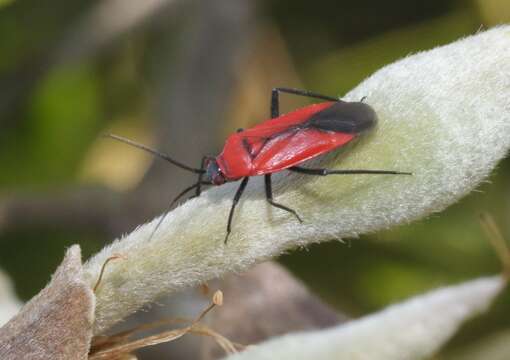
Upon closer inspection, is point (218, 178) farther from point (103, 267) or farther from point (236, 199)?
point (103, 267)

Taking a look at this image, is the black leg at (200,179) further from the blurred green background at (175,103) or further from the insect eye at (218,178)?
the blurred green background at (175,103)

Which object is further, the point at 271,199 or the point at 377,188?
the point at 271,199

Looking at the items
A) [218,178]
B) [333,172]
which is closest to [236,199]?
[333,172]

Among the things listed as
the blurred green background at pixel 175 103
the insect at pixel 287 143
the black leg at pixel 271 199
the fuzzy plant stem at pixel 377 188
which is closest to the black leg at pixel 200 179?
the insect at pixel 287 143

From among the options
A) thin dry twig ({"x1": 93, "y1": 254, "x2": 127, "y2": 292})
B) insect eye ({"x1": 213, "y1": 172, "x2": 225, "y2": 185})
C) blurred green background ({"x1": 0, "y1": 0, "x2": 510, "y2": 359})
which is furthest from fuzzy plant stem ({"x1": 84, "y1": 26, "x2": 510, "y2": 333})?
blurred green background ({"x1": 0, "y1": 0, "x2": 510, "y2": 359})

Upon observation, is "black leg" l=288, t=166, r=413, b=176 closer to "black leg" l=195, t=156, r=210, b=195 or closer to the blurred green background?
"black leg" l=195, t=156, r=210, b=195

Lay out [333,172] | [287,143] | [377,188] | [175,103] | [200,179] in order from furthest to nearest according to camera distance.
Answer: [175,103], [200,179], [287,143], [333,172], [377,188]
